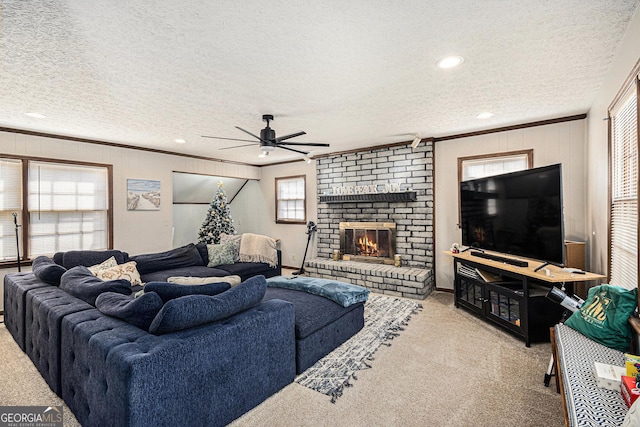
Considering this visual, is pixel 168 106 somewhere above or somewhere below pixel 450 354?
above

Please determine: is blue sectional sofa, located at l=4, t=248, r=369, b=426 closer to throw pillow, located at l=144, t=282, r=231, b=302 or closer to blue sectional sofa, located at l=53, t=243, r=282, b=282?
throw pillow, located at l=144, t=282, r=231, b=302

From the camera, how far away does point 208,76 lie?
2625 mm

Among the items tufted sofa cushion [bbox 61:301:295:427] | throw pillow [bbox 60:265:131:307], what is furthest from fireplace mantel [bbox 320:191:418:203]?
throw pillow [bbox 60:265:131:307]

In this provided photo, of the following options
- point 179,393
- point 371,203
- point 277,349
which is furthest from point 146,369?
point 371,203

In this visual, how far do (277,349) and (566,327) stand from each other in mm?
2118

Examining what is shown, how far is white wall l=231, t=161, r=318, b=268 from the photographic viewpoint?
21.9ft

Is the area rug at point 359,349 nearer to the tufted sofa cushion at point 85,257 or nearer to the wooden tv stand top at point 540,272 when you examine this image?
the wooden tv stand top at point 540,272

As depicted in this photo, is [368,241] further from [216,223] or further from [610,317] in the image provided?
[610,317]

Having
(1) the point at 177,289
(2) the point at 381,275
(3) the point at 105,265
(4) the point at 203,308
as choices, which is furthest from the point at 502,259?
(3) the point at 105,265

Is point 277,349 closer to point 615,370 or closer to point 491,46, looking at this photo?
point 615,370

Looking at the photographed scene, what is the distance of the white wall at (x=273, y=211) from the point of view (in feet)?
21.9

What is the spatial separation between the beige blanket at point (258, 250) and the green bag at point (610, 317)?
440cm

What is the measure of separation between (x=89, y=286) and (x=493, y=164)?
16.5ft

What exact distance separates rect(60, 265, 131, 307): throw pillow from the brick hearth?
364cm
